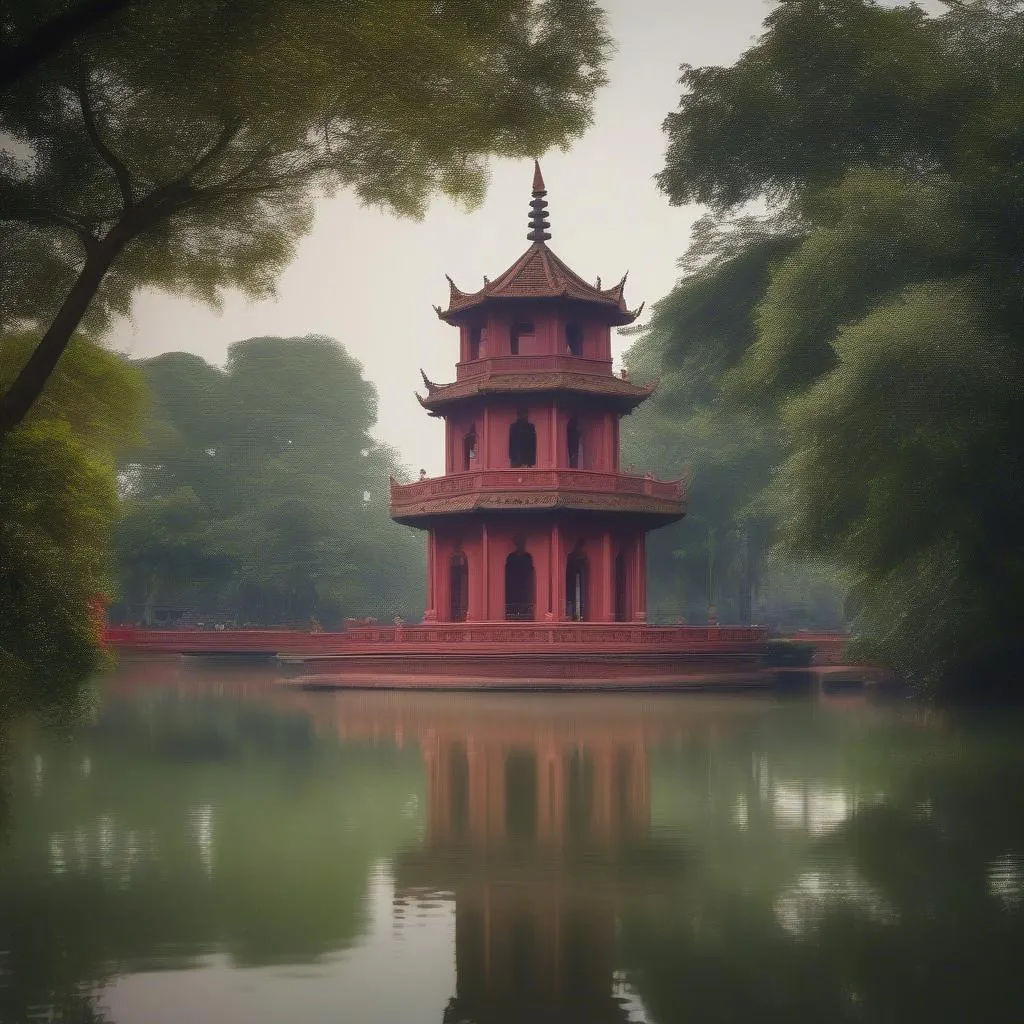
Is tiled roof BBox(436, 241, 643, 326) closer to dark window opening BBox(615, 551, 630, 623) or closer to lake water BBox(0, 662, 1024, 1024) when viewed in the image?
dark window opening BBox(615, 551, 630, 623)

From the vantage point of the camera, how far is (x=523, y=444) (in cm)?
3922

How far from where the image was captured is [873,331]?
20.5 metres

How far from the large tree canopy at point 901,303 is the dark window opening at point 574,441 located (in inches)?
331

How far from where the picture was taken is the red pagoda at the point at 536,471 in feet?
117

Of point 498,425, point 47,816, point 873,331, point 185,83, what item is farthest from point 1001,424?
point 498,425

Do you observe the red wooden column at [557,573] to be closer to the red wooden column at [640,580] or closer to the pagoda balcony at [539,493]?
the pagoda balcony at [539,493]

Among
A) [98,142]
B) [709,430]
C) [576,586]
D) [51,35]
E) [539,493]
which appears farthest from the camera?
[709,430]

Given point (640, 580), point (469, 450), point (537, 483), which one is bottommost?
point (640, 580)

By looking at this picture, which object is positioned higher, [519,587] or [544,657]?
[519,587]

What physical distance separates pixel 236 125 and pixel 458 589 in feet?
89.1

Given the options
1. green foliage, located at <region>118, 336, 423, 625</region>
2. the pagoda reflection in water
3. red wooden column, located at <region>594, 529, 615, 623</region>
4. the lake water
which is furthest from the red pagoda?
green foliage, located at <region>118, 336, 423, 625</region>

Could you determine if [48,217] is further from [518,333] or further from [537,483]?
[518,333]

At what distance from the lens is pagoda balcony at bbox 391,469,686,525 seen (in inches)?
1371

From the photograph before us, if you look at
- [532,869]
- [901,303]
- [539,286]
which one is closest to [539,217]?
[539,286]
